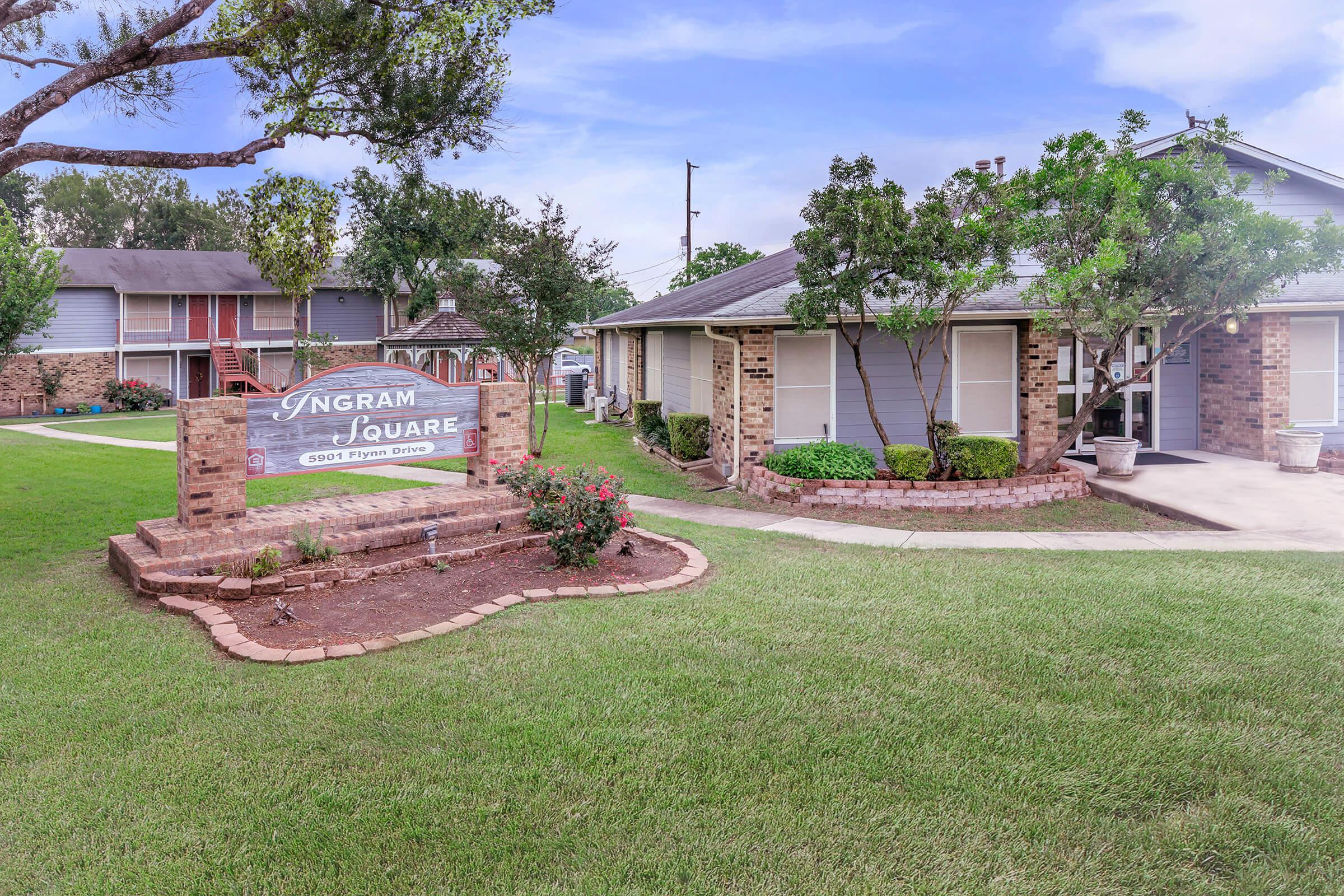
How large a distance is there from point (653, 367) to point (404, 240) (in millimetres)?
17137

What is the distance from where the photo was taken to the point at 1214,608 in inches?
245

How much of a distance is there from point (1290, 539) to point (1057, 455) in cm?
326

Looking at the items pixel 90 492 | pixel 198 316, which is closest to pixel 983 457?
pixel 90 492

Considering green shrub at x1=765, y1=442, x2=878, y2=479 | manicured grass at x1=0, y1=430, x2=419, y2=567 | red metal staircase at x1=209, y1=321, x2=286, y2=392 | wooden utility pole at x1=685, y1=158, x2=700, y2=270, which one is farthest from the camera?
wooden utility pole at x1=685, y1=158, x2=700, y2=270

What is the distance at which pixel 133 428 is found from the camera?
2223 centimetres

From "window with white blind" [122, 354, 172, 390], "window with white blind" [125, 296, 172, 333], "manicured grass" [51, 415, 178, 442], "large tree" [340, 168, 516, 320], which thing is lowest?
"manicured grass" [51, 415, 178, 442]

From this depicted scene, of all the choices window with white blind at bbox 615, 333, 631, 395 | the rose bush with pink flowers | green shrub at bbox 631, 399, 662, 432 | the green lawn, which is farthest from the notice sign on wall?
window with white blind at bbox 615, 333, 631, 395

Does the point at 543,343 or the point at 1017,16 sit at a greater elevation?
the point at 1017,16

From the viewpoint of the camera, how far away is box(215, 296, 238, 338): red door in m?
31.9

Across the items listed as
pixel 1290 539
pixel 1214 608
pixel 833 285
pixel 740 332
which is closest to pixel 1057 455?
pixel 1290 539

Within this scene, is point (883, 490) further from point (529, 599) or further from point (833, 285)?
point (529, 599)

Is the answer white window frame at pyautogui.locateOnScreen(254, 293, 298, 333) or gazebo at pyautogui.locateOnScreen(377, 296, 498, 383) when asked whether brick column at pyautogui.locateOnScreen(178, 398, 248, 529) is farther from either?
white window frame at pyautogui.locateOnScreen(254, 293, 298, 333)

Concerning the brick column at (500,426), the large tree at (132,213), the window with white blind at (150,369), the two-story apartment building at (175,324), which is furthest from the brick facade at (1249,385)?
the large tree at (132,213)

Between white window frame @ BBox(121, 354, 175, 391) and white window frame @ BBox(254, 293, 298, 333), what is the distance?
3.24 metres
